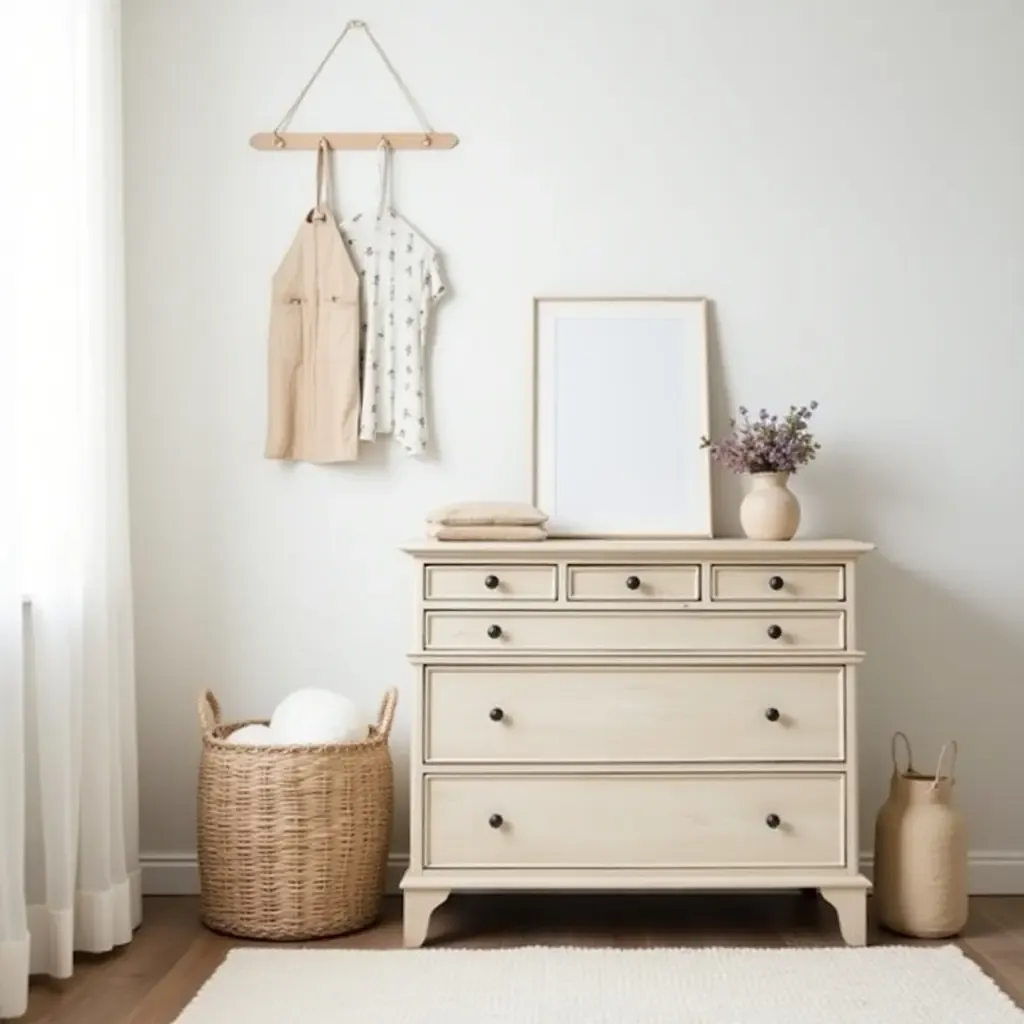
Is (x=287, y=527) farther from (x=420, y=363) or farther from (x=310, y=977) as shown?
(x=310, y=977)

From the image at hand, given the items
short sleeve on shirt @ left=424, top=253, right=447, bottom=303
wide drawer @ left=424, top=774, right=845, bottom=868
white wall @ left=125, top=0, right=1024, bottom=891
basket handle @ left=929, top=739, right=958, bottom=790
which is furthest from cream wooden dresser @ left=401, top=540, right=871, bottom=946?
short sleeve on shirt @ left=424, top=253, right=447, bottom=303

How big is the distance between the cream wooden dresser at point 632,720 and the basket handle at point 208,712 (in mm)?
566

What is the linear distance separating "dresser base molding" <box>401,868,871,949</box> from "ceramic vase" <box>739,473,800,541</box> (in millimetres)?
782

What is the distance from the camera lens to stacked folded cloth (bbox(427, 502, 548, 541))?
3.20m

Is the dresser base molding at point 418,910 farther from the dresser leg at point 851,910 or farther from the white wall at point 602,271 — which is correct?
the dresser leg at point 851,910

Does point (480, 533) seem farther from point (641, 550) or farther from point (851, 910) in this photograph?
point (851, 910)

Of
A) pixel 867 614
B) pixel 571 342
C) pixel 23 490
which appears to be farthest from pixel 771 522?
pixel 23 490

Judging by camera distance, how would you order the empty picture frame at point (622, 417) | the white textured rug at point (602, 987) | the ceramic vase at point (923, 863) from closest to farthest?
the white textured rug at point (602, 987) < the ceramic vase at point (923, 863) < the empty picture frame at point (622, 417)

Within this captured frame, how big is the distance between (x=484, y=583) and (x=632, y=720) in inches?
17.6

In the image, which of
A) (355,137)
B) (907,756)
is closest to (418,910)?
(907,756)

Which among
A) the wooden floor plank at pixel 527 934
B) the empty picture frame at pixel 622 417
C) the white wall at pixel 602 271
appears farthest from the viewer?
the white wall at pixel 602 271

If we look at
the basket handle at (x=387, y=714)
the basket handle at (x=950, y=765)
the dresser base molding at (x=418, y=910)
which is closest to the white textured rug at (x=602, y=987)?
the dresser base molding at (x=418, y=910)

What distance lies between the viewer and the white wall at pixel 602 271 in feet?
12.0

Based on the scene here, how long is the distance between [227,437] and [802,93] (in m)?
1.74
